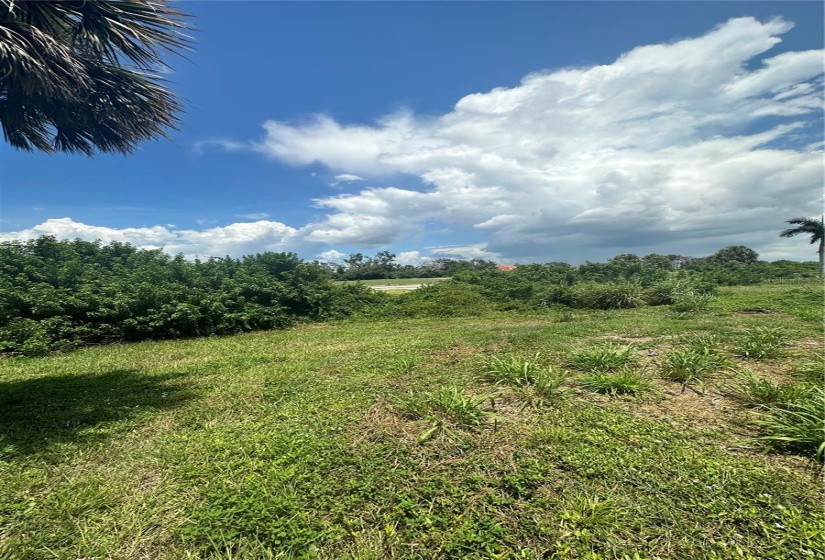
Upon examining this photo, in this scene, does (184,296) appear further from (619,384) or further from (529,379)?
(619,384)

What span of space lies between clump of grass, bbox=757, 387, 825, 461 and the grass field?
91 mm

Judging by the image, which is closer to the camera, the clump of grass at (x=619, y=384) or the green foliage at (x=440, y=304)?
the clump of grass at (x=619, y=384)

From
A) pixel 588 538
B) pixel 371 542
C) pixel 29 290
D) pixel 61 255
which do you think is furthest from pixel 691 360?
pixel 61 255

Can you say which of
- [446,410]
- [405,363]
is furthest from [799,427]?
[405,363]

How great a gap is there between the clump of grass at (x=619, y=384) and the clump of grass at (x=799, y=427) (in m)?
0.92

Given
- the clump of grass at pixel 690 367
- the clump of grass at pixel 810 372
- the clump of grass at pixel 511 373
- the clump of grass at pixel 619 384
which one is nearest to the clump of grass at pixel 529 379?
the clump of grass at pixel 511 373

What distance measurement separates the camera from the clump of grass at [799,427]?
2562mm

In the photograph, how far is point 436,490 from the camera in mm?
2316

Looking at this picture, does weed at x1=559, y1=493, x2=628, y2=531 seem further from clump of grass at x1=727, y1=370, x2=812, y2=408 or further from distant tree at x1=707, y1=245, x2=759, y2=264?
distant tree at x1=707, y1=245, x2=759, y2=264

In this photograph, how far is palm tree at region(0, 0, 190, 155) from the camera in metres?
3.02

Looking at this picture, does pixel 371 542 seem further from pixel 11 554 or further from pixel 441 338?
pixel 441 338

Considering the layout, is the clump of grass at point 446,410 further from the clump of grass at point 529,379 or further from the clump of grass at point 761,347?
the clump of grass at point 761,347

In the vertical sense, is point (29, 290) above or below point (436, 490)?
above

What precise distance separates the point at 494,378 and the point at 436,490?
2231mm
